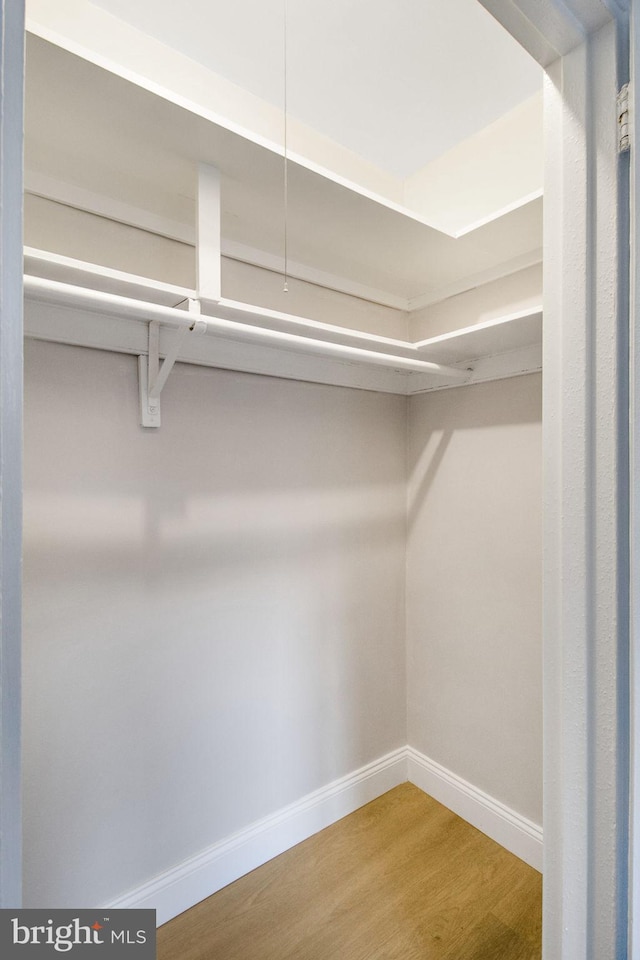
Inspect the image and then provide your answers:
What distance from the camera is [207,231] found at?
1.15m

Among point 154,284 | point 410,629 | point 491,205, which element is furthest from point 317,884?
point 491,205

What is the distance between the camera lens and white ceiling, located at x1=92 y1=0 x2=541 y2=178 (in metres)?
1.15

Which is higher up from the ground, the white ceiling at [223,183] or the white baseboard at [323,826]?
the white ceiling at [223,183]

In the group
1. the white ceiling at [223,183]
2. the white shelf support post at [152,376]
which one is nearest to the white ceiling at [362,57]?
the white ceiling at [223,183]

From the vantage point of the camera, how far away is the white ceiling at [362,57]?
1148mm

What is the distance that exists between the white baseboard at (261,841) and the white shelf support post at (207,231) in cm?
167

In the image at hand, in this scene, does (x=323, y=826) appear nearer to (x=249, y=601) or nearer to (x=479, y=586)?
(x=249, y=601)

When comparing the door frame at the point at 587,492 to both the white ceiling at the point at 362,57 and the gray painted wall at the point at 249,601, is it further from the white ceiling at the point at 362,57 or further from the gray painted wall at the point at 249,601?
the gray painted wall at the point at 249,601

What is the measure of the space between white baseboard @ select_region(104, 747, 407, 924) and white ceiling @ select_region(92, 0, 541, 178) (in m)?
2.34

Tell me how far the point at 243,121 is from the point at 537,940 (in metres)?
2.58

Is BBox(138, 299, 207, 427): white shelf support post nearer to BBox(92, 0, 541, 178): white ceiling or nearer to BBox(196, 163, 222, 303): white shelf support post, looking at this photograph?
BBox(196, 163, 222, 303): white shelf support post

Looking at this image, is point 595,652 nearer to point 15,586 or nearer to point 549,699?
point 549,699

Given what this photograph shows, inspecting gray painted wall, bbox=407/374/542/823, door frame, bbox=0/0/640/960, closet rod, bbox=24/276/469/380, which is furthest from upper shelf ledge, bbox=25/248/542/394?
door frame, bbox=0/0/640/960

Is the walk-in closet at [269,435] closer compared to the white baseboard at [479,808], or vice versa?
the walk-in closet at [269,435]
